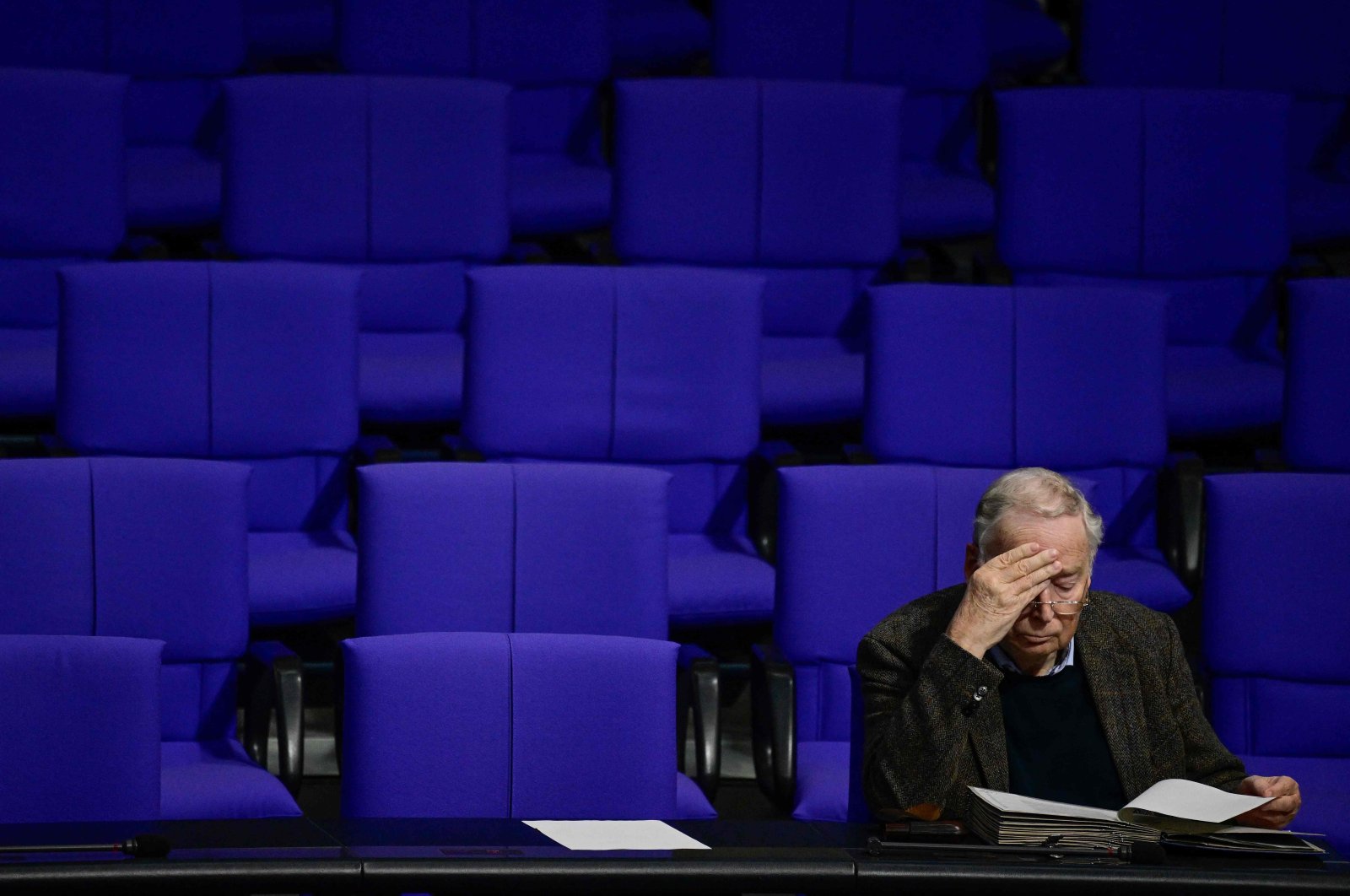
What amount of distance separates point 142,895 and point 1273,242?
150cm

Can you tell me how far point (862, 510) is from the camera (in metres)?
1.22

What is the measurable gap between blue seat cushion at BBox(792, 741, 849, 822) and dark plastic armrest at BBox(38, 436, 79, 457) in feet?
2.24

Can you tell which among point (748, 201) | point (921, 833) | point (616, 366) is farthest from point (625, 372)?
point (921, 833)

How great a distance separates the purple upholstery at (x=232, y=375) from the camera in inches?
56.7

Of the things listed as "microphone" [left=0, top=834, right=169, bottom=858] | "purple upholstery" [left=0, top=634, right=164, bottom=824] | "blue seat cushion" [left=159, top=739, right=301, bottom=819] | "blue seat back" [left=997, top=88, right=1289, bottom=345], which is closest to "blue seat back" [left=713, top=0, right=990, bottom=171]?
"blue seat back" [left=997, top=88, right=1289, bottom=345]

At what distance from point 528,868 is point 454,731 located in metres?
0.23

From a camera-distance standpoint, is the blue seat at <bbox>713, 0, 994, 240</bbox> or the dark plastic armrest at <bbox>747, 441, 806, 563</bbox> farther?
the blue seat at <bbox>713, 0, 994, 240</bbox>

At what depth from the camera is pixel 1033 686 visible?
0.94 m

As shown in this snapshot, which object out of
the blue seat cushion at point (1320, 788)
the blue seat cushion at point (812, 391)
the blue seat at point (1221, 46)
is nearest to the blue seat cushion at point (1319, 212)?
the blue seat at point (1221, 46)

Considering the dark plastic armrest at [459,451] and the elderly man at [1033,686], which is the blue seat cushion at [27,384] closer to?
the dark plastic armrest at [459,451]

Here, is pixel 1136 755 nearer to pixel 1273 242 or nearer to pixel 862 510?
pixel 862 510

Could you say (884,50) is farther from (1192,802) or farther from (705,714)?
(1192,802)

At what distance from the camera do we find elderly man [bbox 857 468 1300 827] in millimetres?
870

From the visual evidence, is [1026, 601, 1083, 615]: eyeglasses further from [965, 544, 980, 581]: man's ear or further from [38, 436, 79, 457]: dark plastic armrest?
[38, 436, 79, 457]: dark plastic armrest
